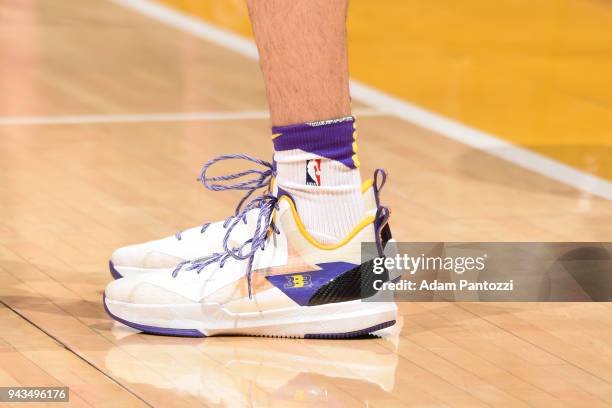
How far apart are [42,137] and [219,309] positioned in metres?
1.34

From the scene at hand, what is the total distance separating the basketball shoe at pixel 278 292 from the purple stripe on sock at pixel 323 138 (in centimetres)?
7

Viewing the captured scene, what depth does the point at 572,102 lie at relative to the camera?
3635mm

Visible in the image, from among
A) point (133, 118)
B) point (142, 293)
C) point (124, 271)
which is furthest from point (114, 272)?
point (133, 118)

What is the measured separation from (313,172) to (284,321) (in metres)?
0.20

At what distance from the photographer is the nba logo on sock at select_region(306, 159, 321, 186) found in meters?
1.83

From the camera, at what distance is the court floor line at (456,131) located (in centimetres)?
282

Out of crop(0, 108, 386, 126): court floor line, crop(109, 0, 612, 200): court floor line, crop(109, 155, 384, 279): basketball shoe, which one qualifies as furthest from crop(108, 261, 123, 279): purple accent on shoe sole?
crop(0, 108, 386, 126): court floor line

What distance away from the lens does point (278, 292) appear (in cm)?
184

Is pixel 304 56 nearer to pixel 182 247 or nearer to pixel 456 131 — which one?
pixel 182 247

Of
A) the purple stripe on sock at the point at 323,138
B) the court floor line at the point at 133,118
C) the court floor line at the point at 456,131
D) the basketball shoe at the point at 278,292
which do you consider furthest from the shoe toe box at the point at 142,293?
the court floor line at the point at 133,118

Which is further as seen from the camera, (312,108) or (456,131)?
(456,131)

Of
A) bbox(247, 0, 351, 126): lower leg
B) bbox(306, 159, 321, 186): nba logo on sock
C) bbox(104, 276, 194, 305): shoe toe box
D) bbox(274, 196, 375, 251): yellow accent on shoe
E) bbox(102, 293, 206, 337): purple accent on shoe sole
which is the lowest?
bbox(102, 293, 206, 337): purple accent on shoe sole

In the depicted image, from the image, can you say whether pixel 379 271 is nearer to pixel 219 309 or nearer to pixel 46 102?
pixel 219 309

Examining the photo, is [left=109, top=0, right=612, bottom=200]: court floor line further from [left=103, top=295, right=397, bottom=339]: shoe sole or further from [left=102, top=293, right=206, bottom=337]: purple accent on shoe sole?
[left=102, top=293, right=206, bottom=337]: purple accent on shoe sole
